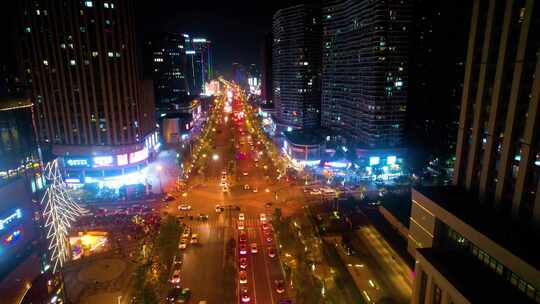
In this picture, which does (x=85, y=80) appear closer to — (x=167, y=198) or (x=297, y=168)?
(x=167, y=198)

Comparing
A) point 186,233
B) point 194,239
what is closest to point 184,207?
point 186,233

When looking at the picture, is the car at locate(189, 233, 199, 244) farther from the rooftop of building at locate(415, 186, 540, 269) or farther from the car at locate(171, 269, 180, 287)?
the rooftop of building at locate(415, 186, 540, 269)

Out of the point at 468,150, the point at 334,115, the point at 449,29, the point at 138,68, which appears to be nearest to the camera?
the point at 468,150

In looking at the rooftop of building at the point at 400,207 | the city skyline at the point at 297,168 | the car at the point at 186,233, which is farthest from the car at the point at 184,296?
the rooftop of building at the point at 400,207

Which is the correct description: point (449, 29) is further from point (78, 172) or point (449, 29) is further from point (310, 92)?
point (78, 172)

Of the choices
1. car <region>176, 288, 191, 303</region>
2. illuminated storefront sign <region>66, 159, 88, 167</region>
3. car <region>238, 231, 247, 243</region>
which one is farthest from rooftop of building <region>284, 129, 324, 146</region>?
car <region>176, 288, 191, 303</region>

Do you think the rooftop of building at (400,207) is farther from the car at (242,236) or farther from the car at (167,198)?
the car at (167,198)

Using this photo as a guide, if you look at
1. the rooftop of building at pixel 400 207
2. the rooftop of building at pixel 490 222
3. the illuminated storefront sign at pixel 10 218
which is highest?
the illuminated storefront sign at pixel 10 218

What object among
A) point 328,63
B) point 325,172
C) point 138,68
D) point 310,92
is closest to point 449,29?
point 328,63
